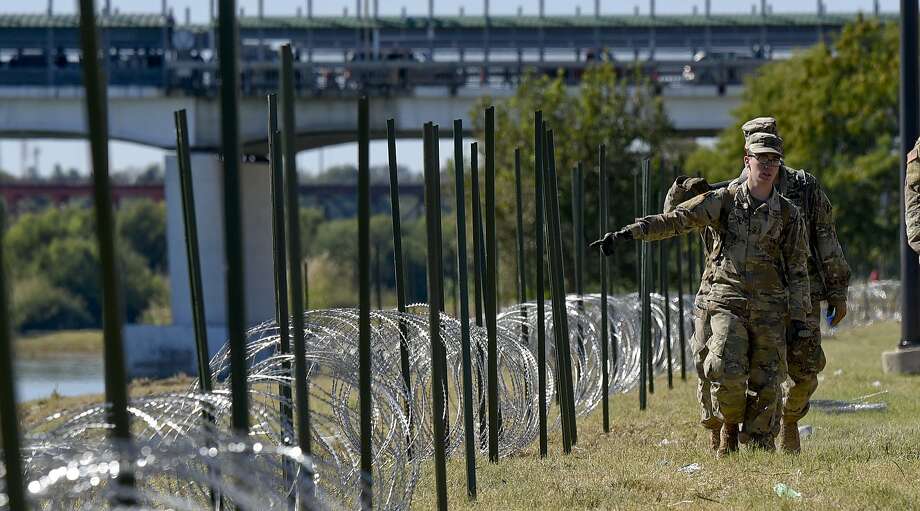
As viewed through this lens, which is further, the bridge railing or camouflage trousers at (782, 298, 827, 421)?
the bridge railing

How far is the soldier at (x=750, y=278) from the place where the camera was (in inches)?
373

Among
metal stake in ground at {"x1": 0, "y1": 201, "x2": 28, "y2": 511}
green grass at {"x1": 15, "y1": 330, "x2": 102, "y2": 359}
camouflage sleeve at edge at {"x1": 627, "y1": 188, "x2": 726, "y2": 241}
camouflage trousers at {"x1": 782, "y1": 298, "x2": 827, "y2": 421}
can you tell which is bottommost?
green grass at {"x1": 15, "y1": 330, "x2": 102, "y2": 359}

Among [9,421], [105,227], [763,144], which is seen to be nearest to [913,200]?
[763,144]

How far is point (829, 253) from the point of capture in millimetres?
9805

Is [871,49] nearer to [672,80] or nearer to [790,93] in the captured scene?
[790,93]

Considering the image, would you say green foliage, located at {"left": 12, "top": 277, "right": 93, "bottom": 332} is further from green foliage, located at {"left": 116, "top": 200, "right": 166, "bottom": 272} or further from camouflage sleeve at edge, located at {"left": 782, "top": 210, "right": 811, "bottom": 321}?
camouflage sleeve at edge, located at {"left": 782, "top": 210, "right": 811, "bottom": 321}

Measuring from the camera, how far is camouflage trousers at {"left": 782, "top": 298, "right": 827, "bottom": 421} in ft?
A: 31.7

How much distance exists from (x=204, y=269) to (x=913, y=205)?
3381 cm

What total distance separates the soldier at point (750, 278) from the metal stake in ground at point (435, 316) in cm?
159

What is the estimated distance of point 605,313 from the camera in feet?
40.7

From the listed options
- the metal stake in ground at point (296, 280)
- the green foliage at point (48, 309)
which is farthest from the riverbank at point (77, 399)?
the green foliage at point (48, 309)

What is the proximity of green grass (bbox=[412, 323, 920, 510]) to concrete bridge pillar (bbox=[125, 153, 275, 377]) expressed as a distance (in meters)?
27.3

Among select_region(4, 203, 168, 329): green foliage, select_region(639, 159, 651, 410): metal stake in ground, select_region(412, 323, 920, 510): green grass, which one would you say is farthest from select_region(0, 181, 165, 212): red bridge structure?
select_region(412, 323, 920, 510): green grass

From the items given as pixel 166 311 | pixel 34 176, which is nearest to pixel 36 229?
pixel 34 176
